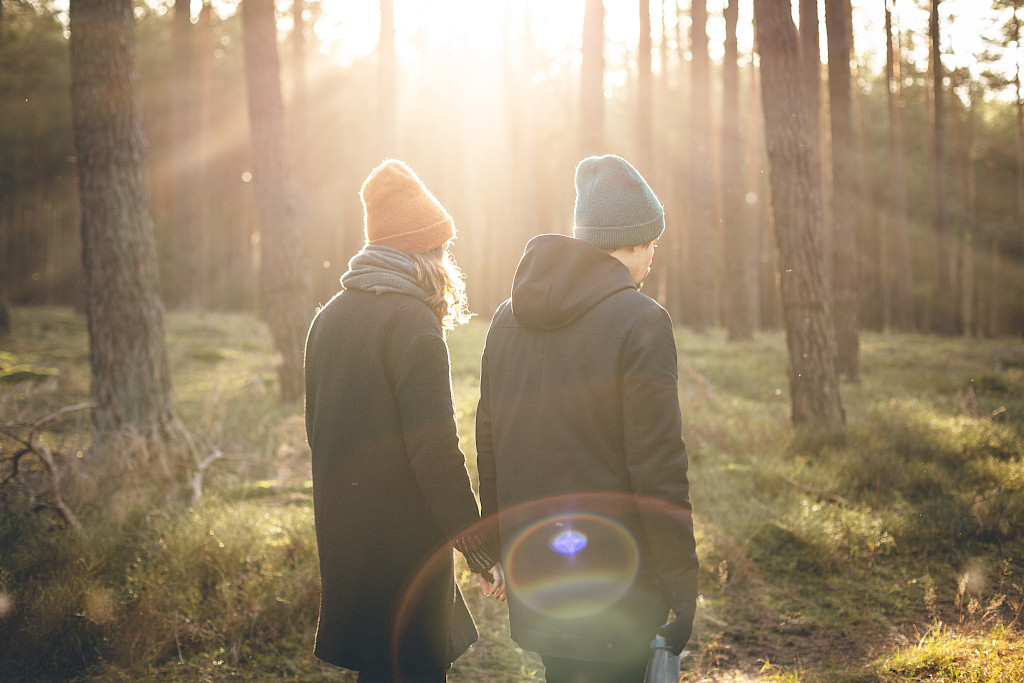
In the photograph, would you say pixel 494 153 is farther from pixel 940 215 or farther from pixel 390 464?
pixel 390 464

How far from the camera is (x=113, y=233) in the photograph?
723 centimetres

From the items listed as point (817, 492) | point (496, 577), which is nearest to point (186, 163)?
point (817, 492)

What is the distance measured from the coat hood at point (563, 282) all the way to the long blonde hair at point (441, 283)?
0.35 m

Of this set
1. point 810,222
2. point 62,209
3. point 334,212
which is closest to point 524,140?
point 334,212

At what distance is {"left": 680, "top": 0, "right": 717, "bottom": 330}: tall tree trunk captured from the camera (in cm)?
1797

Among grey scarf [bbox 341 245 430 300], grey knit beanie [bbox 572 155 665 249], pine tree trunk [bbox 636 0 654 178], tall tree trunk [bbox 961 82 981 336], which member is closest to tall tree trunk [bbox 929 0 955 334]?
tall tree trunk [bbox 961 82 981 336]

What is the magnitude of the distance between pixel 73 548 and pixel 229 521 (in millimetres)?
974

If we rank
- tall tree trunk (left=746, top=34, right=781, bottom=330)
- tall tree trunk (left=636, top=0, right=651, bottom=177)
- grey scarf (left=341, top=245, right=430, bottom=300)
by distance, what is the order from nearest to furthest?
grey scarf (left=341, top=245, right=430, bottom=300) < tall tree trunk (left=636, top=0, right=651, bottom=177) < tall tree trunk (left=746, top=34, right=781, bottom=330)

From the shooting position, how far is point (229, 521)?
5.16 m

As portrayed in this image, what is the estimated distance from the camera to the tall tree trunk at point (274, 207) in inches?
417

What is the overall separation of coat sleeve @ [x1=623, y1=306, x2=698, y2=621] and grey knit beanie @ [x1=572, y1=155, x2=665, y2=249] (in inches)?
14.1

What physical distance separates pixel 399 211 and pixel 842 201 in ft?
40.8

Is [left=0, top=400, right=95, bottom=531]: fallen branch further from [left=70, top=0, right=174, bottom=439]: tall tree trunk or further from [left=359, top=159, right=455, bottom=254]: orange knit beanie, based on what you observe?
[left=359, top=159, right=455, bottom=254]: orange knit beanie

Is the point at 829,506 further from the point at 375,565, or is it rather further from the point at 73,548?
the point at 73,548
